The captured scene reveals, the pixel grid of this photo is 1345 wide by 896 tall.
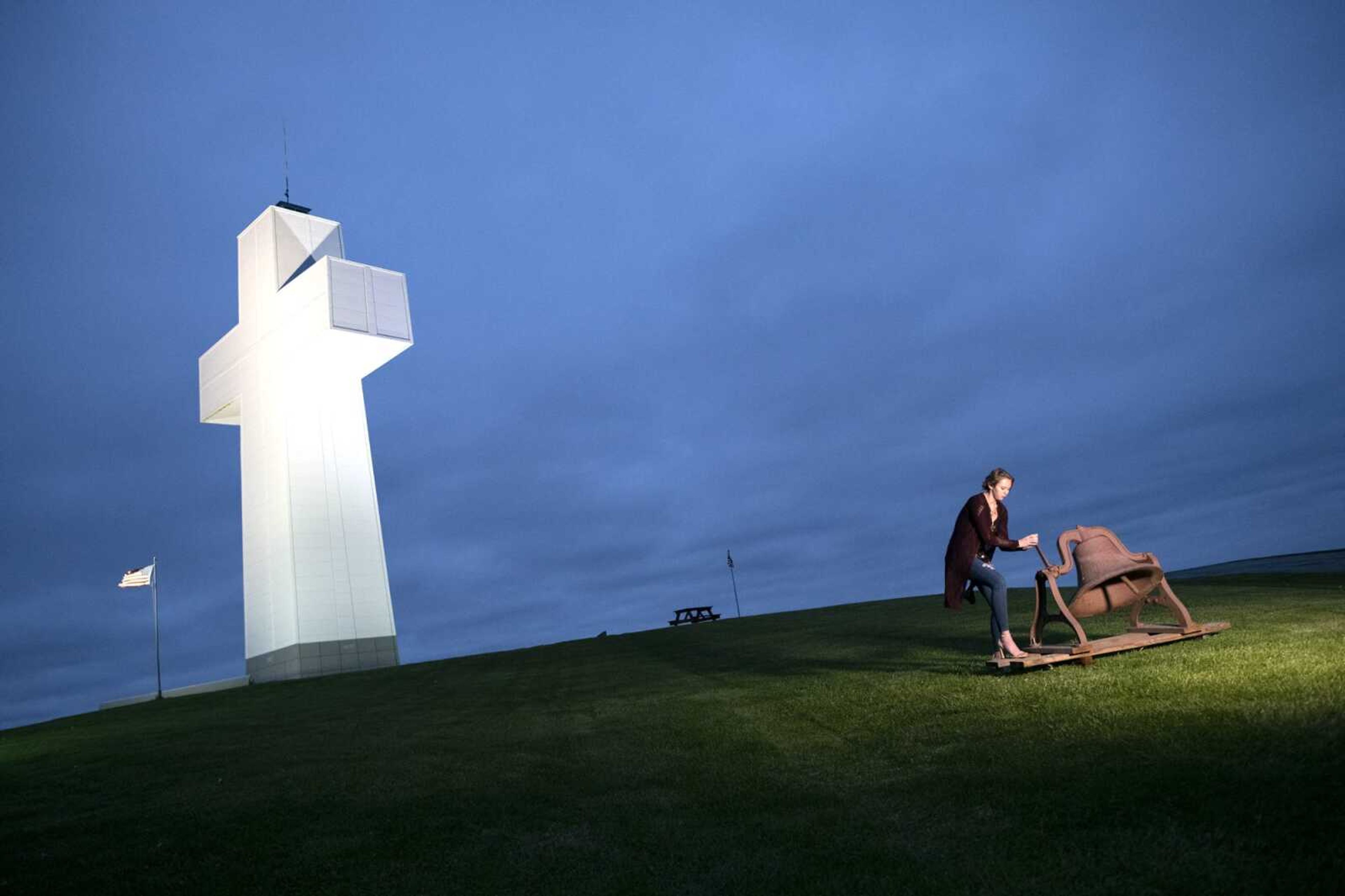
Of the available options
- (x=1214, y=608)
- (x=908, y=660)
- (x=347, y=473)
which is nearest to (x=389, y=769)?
(x=908, y=660)

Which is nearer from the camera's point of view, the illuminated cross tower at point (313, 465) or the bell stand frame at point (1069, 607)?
the bell stand frame at point (1069, 607)

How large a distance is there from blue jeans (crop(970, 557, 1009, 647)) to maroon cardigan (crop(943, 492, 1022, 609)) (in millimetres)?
79

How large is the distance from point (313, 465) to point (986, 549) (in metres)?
23.1

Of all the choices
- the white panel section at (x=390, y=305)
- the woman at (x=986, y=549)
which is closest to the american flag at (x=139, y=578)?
the white panel section at (x=390, y=305)

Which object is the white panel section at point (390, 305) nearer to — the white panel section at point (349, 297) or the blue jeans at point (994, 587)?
the white panel section at point (349, 297)

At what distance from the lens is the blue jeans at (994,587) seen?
30.6ft

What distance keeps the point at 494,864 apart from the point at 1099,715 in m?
4.56

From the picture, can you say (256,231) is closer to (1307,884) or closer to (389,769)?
(389,769)

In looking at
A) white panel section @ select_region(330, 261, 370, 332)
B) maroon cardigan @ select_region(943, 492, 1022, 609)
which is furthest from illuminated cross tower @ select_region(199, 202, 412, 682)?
maroon cardigan @ select_region(943, 492, 1022, 609)

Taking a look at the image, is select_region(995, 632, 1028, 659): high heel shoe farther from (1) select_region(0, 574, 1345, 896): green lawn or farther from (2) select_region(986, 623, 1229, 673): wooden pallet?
(1) select_region(0, 574, 1345, 896): green lawn

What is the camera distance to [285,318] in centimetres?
2781

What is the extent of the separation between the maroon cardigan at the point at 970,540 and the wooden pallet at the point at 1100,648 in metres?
0.90

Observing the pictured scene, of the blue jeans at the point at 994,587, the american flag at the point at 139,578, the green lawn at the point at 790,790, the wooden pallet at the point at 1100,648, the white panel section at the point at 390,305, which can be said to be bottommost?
the green lawn at the point at 790,790

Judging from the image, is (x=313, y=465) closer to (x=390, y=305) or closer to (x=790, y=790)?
(x=390, y=305)
